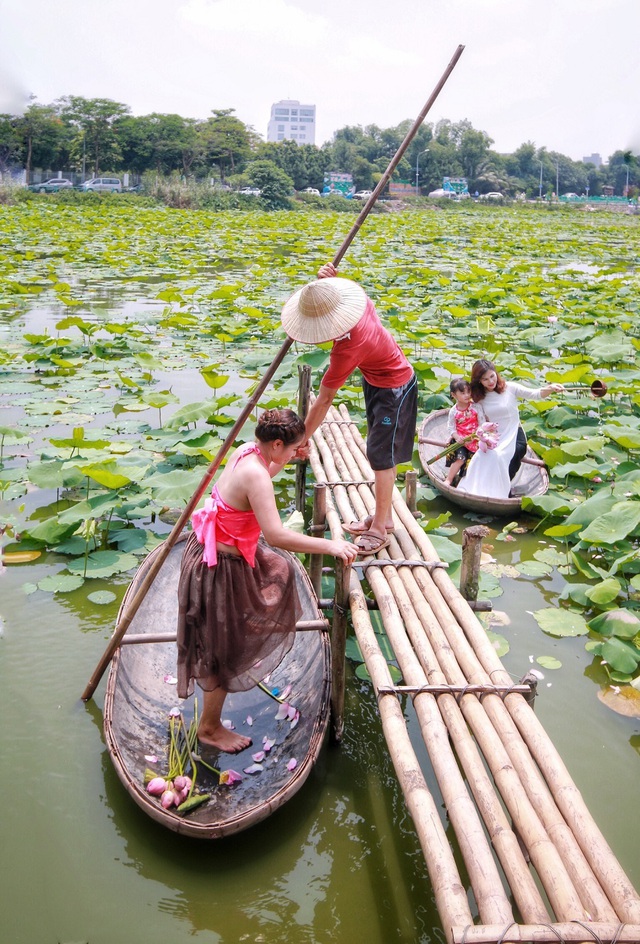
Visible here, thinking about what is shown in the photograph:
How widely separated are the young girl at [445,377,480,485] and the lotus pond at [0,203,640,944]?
282 millimetres

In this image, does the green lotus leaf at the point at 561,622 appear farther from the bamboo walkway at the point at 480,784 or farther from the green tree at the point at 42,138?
the green tree at the point at 42,138

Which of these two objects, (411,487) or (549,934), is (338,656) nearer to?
(411,487)

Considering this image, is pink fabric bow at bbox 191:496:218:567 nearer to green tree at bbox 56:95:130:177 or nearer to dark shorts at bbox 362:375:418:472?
dark shorts at bbox 362:375:418:472

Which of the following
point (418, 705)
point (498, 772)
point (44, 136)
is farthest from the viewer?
point (44, 136)

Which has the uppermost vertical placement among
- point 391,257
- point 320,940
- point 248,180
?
point 248,180

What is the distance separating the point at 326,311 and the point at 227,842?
5.84ft

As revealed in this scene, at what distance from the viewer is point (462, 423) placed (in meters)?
4.73

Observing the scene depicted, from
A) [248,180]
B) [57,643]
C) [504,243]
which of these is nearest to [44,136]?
[248,180]

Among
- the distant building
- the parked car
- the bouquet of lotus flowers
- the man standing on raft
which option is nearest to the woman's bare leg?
the man standing on raft

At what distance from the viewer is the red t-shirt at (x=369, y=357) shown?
2.73 m

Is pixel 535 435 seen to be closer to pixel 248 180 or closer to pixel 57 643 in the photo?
pixel 57 643

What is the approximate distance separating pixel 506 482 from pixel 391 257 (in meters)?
13.1

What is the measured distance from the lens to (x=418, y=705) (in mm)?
2215

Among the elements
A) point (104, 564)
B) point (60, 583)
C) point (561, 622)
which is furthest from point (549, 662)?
point (60, 583)
